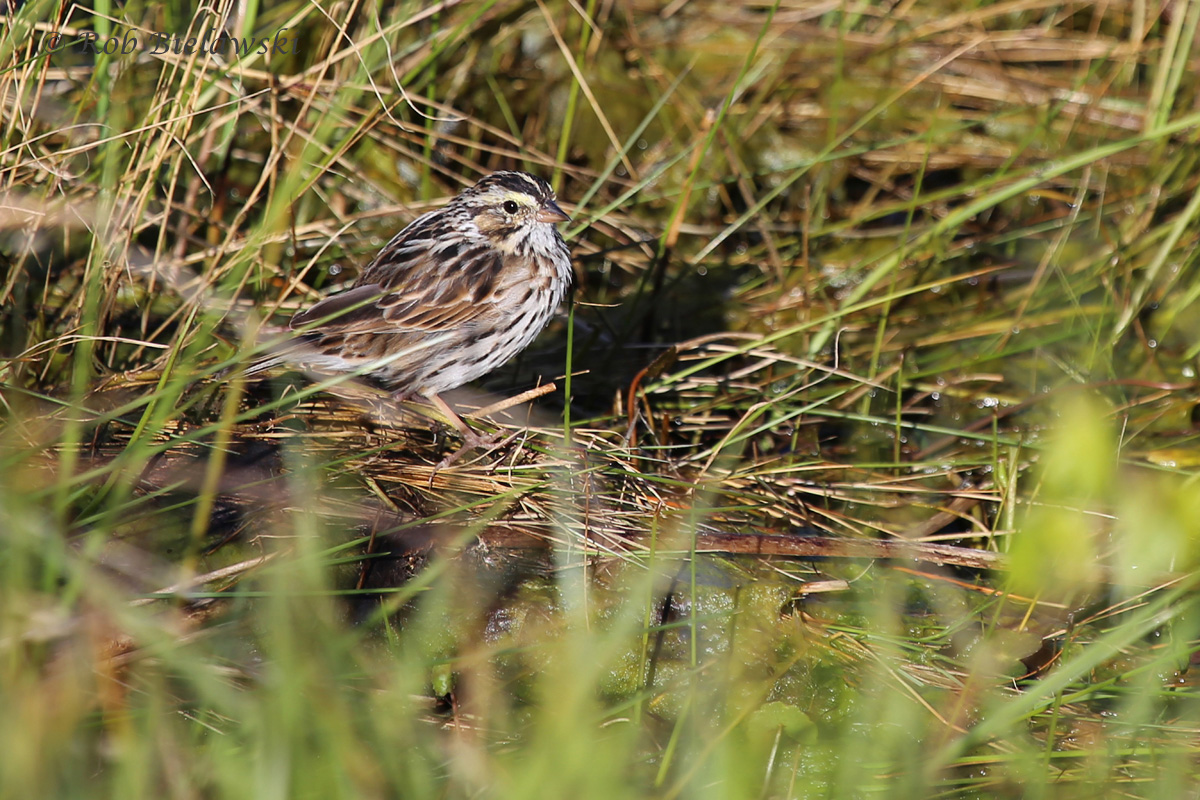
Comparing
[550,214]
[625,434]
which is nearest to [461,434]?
[625,434]

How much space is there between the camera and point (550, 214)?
429cm

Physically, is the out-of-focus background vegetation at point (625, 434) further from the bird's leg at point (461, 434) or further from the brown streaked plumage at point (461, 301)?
the brown streaked plumage at point (461, 301)

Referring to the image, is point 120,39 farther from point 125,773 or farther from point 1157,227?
point 1157,227

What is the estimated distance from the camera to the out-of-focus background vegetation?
2.67m

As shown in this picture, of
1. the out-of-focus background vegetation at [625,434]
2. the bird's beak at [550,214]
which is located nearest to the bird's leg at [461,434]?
the out-of-focus background vegetation at [625,434]

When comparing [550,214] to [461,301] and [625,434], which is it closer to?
[461,301]

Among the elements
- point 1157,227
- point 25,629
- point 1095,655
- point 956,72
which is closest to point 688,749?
point 1095,655

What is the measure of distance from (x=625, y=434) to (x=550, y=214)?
949 mm

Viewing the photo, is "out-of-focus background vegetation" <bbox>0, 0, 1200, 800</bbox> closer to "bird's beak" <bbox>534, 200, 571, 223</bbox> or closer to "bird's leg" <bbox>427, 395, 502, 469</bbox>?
"bird's leg" <bbox>427, 395, 502, 469</bbox>

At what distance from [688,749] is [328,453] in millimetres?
1763

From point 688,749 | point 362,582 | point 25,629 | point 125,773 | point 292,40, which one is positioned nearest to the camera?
point 125,773

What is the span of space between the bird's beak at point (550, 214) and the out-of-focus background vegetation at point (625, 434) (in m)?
0.26

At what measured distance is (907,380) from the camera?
510 centimetres

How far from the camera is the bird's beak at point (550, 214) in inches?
168
